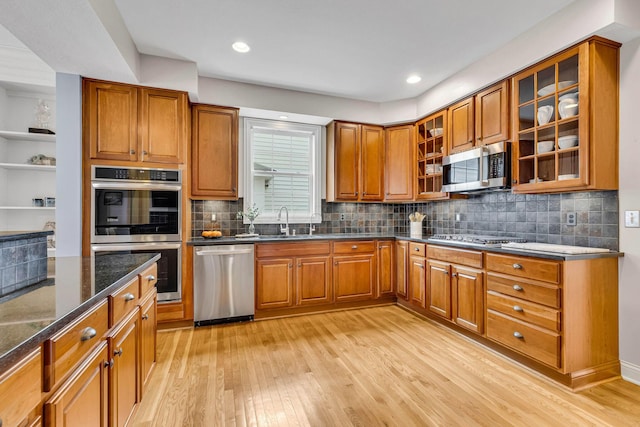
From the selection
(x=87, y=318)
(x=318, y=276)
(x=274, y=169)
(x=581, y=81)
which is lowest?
(x=318, y=276)

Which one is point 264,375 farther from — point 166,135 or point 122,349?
point 166,135

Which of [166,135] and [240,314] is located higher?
[166,135]

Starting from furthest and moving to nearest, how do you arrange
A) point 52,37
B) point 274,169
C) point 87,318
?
point 274,169, point 52,37, point 87,318

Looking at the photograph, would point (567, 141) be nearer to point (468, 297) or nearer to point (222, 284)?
point (468, 297)

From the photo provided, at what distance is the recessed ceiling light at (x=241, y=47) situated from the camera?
2820 millimetres

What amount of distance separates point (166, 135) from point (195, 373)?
2266 millimetres

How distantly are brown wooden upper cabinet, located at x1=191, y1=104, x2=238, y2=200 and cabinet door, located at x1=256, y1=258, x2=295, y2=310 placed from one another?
3.06 feet

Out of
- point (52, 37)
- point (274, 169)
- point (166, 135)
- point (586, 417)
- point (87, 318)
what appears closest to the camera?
point (87, 318)

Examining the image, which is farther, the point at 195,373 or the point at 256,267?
the point at 256,267

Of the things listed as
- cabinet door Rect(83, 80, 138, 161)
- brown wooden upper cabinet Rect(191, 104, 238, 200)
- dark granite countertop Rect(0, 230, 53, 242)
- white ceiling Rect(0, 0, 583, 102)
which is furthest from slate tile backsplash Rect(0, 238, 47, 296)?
brown wooden upper cabinet Rect(191, 104, 238, 200)

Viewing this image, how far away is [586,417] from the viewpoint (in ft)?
6.00

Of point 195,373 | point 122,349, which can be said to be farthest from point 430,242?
point 122,349

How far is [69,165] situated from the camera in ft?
9.33

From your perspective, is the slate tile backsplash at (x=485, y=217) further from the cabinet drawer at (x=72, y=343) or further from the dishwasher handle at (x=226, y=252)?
the cabinet drawer at (x=72, y=343)
